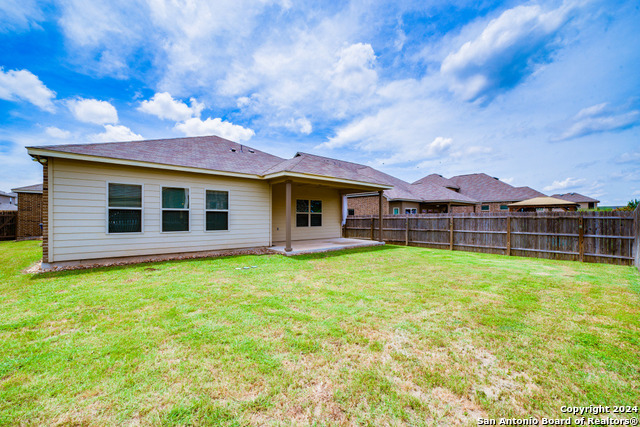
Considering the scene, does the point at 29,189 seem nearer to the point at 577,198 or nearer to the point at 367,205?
the point at 367,205

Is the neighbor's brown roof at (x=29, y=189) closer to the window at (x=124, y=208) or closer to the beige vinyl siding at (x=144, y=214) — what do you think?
the beige vinyl siding at (x=144, y=214)

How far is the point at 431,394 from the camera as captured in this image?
6.45 ft

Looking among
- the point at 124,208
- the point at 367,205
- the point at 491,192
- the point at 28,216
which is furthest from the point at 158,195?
the point at 491,192

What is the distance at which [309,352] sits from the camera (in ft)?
8.32

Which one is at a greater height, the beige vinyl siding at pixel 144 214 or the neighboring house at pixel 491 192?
the neighboring house at pixel 491 192

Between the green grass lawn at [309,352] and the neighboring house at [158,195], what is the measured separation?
1821mm

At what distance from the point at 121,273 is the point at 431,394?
6.79m

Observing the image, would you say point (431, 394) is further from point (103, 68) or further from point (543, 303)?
point (103, 68)

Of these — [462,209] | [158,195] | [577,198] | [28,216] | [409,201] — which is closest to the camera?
[158,195]

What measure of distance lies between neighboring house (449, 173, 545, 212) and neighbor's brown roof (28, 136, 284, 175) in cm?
2284

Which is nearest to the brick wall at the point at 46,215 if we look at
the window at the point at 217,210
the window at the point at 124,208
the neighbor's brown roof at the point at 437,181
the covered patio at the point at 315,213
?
the window at the point at 124,208

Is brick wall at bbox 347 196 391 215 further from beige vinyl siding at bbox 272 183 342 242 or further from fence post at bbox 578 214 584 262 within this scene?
fence post at bbox 578 214 584 262

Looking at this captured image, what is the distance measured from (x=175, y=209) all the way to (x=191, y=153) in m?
2.31

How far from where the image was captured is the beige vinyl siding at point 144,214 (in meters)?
6.20
